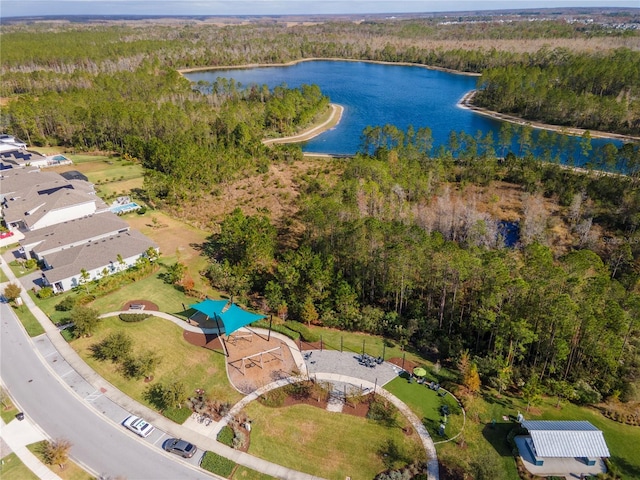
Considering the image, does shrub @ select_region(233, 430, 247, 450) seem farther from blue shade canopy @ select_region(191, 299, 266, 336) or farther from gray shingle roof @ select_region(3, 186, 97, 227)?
gray shingle roof @ select_region(3, 186, 97, 227)

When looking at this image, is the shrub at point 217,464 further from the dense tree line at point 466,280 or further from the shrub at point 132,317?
the shrub at point 132,317

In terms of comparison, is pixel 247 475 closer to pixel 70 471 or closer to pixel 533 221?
pixel 70 471

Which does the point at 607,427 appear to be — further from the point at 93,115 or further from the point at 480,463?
the point at 93,115

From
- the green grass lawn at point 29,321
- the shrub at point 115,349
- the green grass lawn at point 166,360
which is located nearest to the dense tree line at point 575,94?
the green grass lawn at point 166,360

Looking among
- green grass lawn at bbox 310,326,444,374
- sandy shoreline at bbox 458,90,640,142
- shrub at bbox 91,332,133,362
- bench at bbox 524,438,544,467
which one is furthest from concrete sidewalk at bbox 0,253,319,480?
sandy shoreline at bbox 458,90,640,142

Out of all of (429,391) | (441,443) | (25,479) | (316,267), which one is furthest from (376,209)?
(25,479)

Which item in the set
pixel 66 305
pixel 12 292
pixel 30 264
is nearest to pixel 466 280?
pixel 66 305
